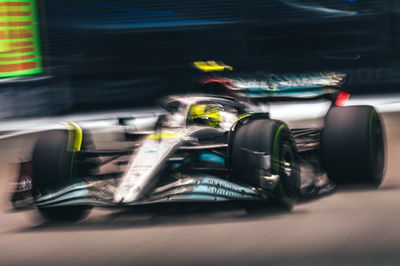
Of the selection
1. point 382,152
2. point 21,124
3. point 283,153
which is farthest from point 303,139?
point 21,124

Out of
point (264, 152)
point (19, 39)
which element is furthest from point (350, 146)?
point (19, 39)

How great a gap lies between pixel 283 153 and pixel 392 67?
31.9ft

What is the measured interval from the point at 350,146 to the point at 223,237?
1904mm

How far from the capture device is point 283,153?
6602 mm

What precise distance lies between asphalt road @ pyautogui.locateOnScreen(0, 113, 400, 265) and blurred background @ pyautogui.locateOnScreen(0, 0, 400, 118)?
892cm

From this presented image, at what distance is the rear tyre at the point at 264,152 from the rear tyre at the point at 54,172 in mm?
1290

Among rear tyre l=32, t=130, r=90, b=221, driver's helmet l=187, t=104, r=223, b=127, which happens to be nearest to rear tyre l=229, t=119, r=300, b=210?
driver's helmet l=187, t=104, r=223, b=127

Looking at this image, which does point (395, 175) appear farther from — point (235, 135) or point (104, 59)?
point (104, 59)

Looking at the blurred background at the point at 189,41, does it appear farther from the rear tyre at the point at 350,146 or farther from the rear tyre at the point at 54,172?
the rear tyre at the point at 54,172

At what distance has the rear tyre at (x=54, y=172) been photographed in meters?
6.52

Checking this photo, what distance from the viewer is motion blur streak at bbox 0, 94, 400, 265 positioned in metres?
5.12

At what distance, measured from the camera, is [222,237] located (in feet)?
18.5

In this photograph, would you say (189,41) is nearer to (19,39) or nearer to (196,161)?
(19,39)

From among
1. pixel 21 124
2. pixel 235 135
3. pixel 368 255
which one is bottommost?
pixel 21 124
